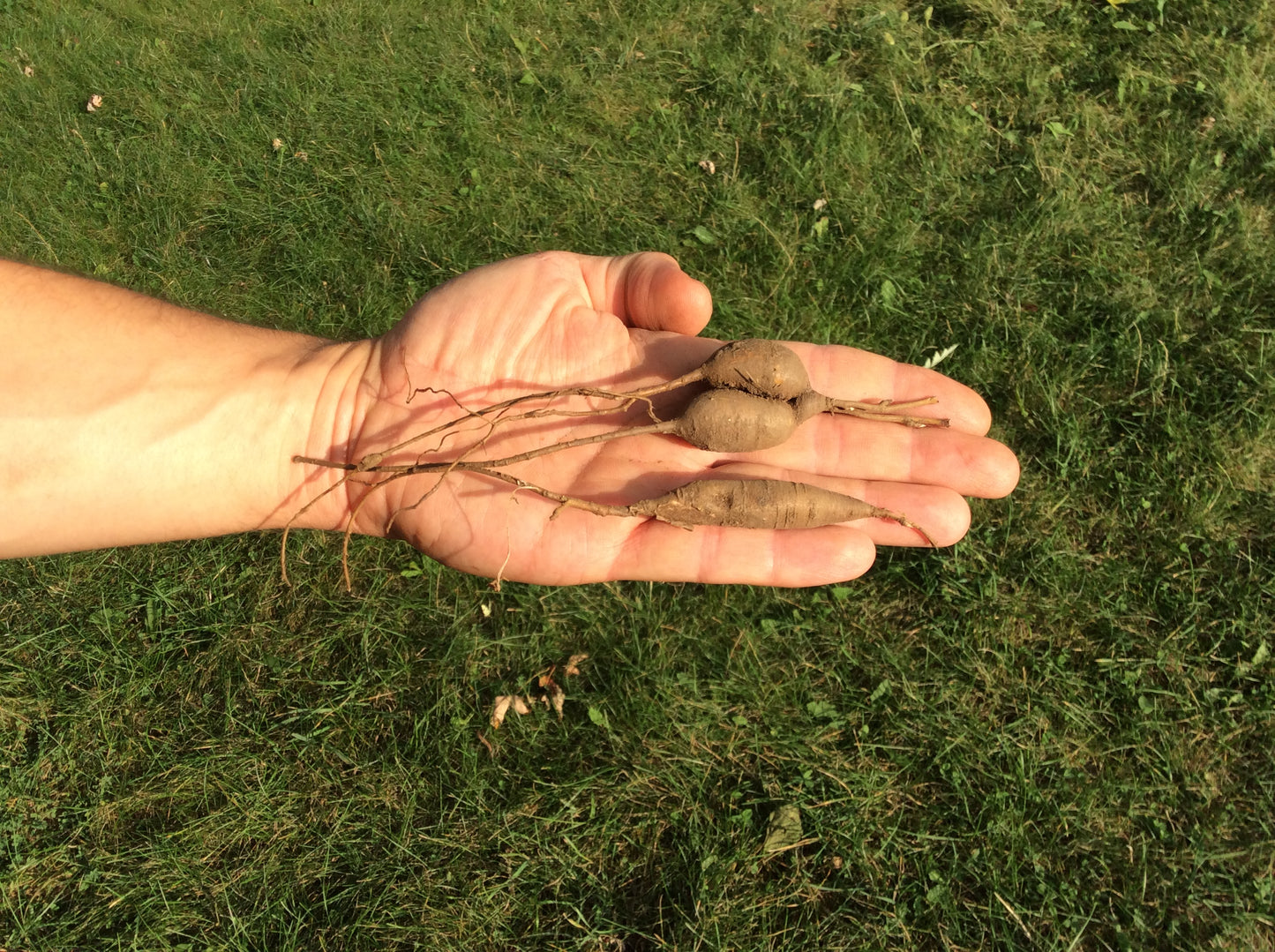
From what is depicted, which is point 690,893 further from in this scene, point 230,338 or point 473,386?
point 230,338

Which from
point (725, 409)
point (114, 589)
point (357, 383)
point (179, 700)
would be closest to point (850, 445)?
point (725, 409)

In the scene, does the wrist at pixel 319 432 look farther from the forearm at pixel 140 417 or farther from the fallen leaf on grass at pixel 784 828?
the fallen leaf on grass at pixel 784 828

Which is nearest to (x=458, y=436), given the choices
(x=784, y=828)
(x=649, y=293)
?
(x=649, y=293)

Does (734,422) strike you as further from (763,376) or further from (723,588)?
(723,588)

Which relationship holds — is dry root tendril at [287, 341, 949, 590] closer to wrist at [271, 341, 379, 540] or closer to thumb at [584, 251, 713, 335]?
wrist at [271, 341, 379, 540]

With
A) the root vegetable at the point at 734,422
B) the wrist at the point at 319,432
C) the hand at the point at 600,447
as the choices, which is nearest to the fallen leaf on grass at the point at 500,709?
the hand at the point at 600,447

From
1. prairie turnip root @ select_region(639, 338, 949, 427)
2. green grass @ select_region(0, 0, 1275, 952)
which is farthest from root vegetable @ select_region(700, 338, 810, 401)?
green grass @ select_region(0, 0, 1275, 952)
